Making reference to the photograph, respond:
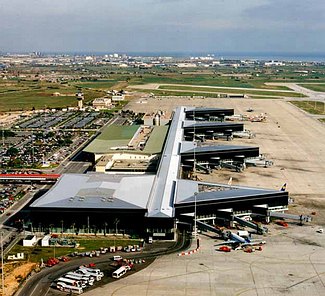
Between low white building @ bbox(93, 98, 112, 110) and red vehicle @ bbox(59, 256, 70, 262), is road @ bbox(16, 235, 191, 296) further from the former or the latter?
low white building @ bbox(93, 98, 112, 110)

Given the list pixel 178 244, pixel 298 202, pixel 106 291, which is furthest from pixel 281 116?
pixel 106 291

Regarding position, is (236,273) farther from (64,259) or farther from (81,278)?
(64,259)

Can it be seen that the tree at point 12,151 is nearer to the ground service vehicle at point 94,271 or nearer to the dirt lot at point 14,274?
the dirt lot at point 14,274

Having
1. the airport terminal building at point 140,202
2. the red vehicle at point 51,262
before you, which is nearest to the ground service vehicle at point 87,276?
the red vehicle at point 51,262

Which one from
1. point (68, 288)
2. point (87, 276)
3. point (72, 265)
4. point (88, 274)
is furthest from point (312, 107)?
point (68, 288)

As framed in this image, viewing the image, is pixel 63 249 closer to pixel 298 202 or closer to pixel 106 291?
pixel 106 291

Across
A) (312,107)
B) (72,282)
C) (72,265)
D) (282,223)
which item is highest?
(312,107)

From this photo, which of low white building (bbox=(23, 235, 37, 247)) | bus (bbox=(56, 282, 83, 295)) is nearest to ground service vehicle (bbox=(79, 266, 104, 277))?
bus (bbox=(56, 282, 83, 295))
